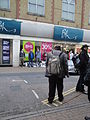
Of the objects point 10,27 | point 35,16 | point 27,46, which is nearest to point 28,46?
point 27,46

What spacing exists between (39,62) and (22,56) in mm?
2300

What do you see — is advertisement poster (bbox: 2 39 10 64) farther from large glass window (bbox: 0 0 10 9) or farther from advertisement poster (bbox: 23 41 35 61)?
large glass window (bbox: 0 0 10 9)

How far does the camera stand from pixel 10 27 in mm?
17094

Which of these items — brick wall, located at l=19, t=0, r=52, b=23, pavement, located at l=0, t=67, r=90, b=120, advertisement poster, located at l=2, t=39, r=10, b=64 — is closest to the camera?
pavement, located at l=0, t=67, r=90, b=120

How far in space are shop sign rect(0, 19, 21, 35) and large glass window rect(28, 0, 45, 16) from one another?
213 centimetres

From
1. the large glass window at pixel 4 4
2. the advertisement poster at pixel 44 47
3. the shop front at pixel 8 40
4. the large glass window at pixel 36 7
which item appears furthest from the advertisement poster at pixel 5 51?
the large glass window at pixel 36 7

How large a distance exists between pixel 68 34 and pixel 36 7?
4.78 m

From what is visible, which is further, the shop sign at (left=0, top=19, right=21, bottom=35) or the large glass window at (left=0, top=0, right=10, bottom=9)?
the large glass window at (left=0, top=0, right=10, bottom=9)

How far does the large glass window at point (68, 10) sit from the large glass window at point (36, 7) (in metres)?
2.67

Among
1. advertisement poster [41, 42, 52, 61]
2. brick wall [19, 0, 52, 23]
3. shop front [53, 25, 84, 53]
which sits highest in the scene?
brick wall [19, 0, 52, 23]

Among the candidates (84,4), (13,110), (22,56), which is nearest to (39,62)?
(22,56)

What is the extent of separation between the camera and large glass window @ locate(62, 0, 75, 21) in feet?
67.3

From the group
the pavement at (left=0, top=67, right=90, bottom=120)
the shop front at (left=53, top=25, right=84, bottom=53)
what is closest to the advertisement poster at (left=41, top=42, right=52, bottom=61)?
the shop front at (left=53, top=25, right=84, bottom=53)

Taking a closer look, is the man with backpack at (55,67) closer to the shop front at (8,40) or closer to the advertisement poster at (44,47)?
the shop front at (8,40)
